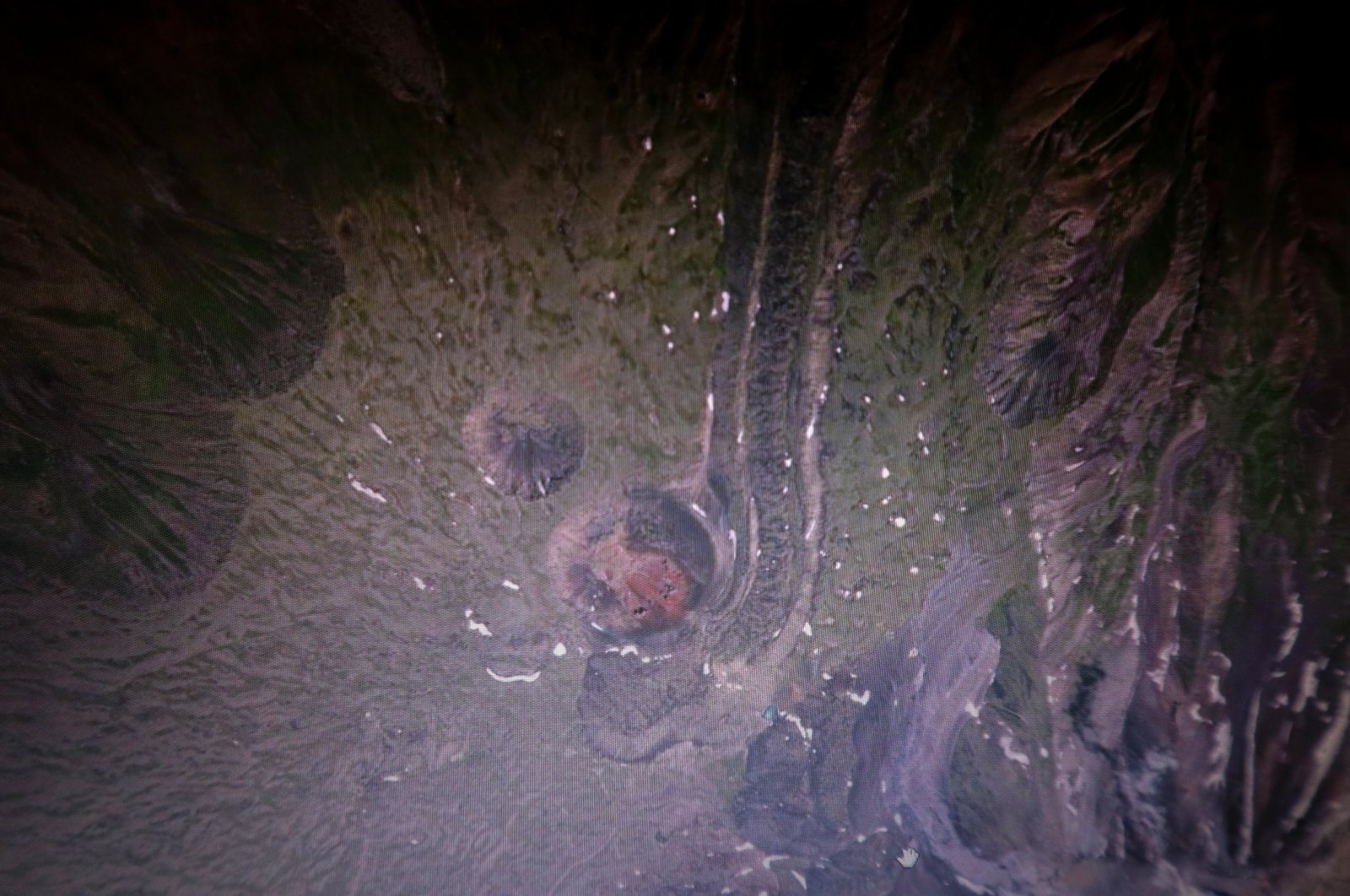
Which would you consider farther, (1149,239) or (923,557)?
(923,557)

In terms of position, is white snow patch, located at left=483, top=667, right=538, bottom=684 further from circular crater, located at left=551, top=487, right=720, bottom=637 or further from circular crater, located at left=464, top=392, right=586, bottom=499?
circular crater, located at left=464, top=392, right=586, bottom=499

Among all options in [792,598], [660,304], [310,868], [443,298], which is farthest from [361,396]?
[310,868]

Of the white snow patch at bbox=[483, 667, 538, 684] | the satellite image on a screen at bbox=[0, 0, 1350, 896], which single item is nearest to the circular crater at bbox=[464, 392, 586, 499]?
the satellite image on a screen at bbox=[0, 0, 1350, 896]

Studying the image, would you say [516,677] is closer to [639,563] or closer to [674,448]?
[639,563]

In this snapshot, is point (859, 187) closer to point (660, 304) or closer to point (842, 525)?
point (660, 304)

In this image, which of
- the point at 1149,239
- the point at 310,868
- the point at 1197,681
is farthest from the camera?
the point at 310,868

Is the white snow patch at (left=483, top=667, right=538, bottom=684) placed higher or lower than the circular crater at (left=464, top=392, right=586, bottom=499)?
lower

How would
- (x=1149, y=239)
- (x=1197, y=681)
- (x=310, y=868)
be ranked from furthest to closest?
(x=310, y=868) < (x=1197, y=681) < (x=1149, y=239)
